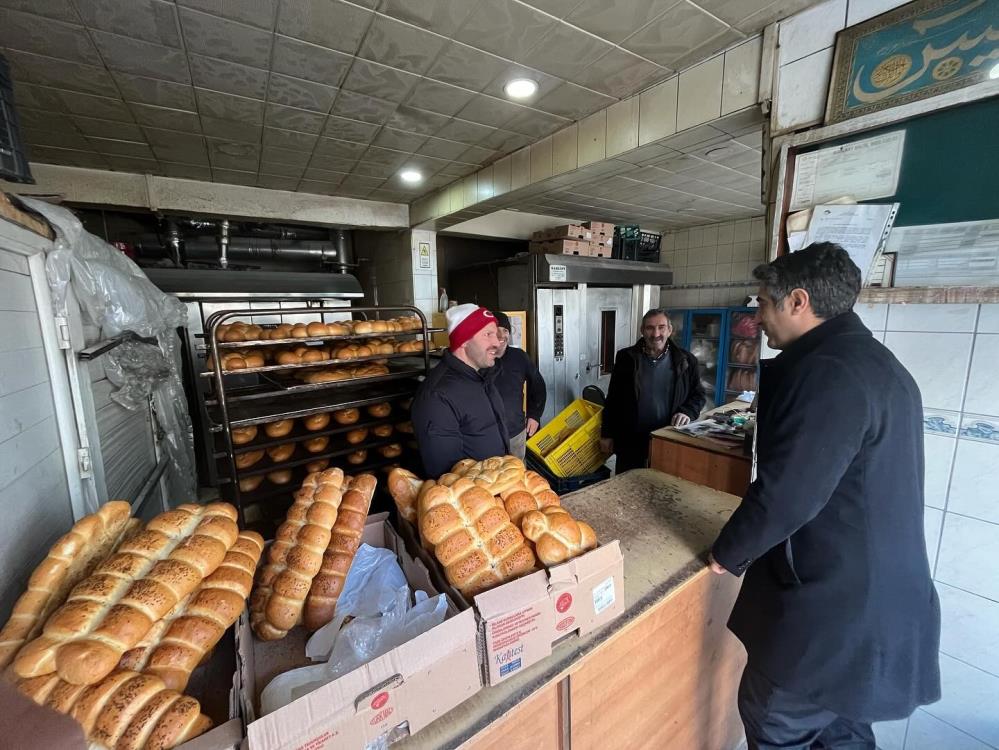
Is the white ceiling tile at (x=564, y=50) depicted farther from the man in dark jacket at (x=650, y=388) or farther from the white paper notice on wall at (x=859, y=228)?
the man in dark jacket at (x=650, y=388)

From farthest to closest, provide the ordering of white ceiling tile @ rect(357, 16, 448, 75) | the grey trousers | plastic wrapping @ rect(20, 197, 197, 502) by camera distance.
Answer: the grey trousers
white ceiling tile @ rect(357, 16, 448, 75)
plastic wrapping @ rect(20, 197, 197, 502)

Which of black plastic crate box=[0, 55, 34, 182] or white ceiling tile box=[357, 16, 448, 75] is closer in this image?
black plastic crate box=[0, 55, 34, 182]

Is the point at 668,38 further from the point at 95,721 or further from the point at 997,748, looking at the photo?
the point at 997,748

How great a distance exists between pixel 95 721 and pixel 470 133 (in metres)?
3.01

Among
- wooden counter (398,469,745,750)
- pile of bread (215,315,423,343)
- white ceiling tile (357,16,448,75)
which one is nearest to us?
wooden counter (398,469,745,750)

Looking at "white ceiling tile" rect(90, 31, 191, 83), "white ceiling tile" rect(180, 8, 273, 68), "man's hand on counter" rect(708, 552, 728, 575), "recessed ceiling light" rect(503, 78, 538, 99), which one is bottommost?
"man's hand on counter" rect(708, 552, 728, 575)

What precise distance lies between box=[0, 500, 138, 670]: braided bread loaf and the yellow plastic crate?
2.06m

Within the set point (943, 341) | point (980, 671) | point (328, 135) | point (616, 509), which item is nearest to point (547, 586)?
point (616, 509)

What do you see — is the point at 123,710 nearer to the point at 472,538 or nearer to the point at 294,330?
the point at 472,538

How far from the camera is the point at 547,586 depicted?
843 mm

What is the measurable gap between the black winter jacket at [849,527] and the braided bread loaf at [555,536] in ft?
1.45

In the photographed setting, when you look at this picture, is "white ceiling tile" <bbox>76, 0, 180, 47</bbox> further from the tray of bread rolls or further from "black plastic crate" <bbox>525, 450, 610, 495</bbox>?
"black plastic crate" <bbox>525, 450, 610, 495</bbox>

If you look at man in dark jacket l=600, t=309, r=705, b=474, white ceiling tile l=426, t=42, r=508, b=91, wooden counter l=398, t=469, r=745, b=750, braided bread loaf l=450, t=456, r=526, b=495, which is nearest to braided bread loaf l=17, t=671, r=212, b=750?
wooden counter l=398, t=469, r=745, b=750

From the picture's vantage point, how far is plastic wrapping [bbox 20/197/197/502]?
144 centimetres
